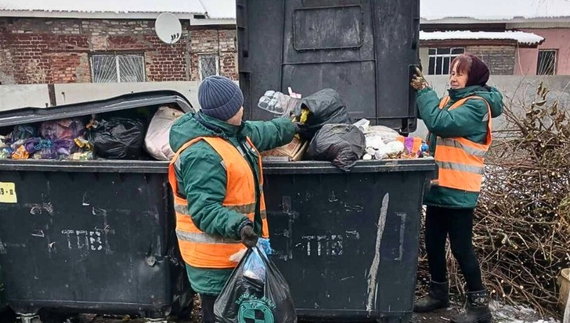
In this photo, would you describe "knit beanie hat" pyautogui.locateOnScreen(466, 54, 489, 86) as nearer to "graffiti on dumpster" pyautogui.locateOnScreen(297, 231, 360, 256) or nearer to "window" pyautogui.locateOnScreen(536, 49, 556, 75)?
"graffiti on dumpster" pyautogui.locateOnScreen(297, 231, 360, 256)

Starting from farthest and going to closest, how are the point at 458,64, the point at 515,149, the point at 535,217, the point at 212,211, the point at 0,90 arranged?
1. the point at 0,90
2. the point at 515,149
3. the point at 535,217
4. the point at 458,64
5. the point at 212,211

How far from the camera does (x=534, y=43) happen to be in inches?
441

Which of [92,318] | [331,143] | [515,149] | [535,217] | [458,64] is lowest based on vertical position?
[92,318]

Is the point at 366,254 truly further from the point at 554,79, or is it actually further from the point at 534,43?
the point at 534,43

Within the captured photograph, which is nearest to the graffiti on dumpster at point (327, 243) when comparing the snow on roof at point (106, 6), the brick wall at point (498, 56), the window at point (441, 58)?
the snow on roof at point (106, 6)

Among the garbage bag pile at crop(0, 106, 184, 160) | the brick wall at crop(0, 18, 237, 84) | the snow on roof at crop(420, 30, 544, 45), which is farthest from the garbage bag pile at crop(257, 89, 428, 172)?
the snow on roof at crop(420, 30, 544, 45)

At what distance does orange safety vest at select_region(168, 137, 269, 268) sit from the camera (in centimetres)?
197

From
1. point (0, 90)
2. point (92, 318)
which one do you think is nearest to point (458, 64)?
point (92, 318)

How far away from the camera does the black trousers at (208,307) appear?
7.17 ft

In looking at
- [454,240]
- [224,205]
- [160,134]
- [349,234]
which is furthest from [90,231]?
[454,240]

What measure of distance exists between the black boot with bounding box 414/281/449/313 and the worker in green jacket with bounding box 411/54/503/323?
0.77ft

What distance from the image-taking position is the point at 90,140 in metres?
2.52

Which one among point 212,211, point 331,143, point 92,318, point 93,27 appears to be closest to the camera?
point 212,211

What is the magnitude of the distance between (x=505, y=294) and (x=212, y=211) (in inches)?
94.1
